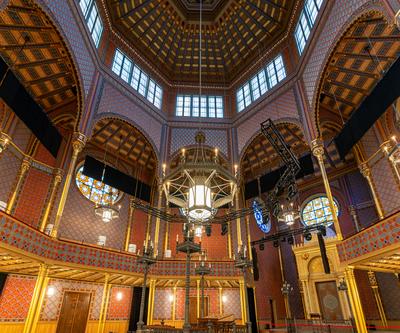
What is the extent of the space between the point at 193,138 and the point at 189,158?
5.99 feet

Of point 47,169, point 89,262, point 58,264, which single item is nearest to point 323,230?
point 89,262

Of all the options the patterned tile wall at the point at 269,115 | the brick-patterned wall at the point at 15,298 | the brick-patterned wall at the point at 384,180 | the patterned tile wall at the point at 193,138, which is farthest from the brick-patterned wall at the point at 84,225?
the brick-patterned wall at the point at 384,180

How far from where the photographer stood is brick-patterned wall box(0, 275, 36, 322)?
1173cm

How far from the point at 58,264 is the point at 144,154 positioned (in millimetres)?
10605

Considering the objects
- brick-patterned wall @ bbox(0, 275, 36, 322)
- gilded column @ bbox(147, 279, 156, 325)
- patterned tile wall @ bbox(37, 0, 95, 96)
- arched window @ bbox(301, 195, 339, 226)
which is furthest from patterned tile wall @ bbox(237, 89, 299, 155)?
brick-patterned wall @ bbox(0, 275, 36, 322)

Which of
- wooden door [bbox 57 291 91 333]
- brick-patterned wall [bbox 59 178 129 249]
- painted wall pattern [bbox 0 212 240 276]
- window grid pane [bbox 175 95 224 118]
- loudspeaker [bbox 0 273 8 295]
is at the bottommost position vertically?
wooden door [bbox 57 291 91 333]

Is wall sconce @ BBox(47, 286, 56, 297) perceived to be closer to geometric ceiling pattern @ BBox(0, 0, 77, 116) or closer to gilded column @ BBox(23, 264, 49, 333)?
gilded column @ BBox(23, 264, 49, 333)

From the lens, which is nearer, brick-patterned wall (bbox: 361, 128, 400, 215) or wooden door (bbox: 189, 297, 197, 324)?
brick-patterned wall (bbox: 361, 128, 400, 215)

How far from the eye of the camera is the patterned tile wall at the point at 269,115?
49.7 ft

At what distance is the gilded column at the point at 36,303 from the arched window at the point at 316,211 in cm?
1675

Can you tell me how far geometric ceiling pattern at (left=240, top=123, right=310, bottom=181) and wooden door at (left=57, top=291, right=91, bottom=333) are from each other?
492 inches

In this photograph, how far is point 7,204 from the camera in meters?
12.7

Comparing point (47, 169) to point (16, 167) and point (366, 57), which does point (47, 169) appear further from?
point (366, 57)

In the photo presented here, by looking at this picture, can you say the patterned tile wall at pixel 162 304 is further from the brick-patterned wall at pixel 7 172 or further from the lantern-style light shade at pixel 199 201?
the lantern-style light shade at pixel 199 201
